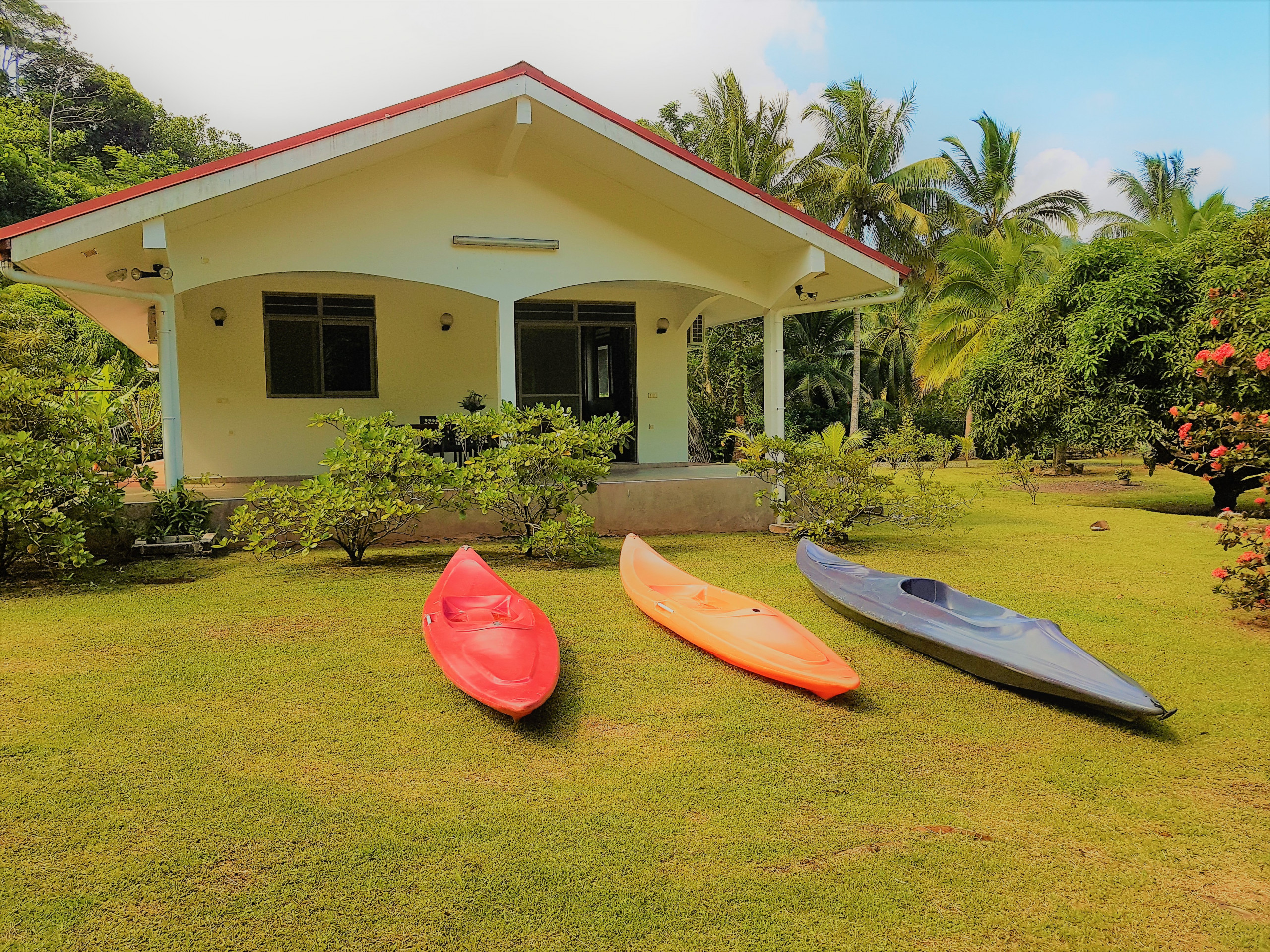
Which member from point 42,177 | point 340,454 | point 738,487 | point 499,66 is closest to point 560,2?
point 499,66

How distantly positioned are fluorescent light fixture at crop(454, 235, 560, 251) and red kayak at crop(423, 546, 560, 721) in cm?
448

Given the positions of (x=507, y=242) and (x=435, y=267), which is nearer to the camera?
(x=435, y=267)

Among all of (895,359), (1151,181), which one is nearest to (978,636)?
(895,359)

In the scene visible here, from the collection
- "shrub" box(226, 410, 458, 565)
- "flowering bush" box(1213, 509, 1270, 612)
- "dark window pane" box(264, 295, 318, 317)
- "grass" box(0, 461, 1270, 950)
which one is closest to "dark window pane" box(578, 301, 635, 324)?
"dark window pane" box(264, 295, 318, 317)

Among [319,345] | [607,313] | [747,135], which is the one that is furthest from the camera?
[747,135]

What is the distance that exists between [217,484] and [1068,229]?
29.0 meters

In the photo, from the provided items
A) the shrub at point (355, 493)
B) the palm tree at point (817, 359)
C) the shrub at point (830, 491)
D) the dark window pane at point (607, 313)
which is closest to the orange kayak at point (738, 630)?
the shrub at point (355, 493)

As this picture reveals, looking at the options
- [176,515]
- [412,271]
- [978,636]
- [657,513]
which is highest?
[412,271]

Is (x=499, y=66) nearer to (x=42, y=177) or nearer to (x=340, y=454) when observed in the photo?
(x=340, y=454)

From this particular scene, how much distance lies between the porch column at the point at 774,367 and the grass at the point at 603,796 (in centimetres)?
479

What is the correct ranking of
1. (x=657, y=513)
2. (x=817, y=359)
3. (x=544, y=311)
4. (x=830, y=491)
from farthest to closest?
(x=817, y=359) < (x=544, y=311) < (x=657, y=513) < (x=830, y=491)

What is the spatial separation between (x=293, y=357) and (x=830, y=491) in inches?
286

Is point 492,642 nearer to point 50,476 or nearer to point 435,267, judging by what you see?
point 50,476

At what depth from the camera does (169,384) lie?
8375 millimetres
